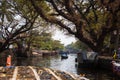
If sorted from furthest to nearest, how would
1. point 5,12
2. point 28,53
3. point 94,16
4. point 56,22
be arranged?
point 28,53, point 5,12, point 94,16, point 56,22

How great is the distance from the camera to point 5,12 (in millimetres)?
43219

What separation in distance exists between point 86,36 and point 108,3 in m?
4.60

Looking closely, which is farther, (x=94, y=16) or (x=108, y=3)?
(x=94, y=16)

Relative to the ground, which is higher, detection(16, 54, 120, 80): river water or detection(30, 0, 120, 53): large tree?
detection(30, 0, 120, 53): large tree

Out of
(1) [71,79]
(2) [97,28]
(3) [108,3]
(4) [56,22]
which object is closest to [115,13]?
(3) [108,3]

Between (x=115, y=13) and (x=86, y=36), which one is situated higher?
(x=115, y=13)

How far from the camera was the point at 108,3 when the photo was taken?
2967 cm

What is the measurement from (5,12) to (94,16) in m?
13.8

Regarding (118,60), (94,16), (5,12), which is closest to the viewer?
(118,60)

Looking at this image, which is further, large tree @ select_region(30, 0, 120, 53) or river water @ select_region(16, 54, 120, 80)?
large tree @ select_region(30, 0, 120, 53)

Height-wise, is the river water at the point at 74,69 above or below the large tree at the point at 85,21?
below

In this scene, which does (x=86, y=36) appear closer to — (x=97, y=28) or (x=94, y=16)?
(x=97, y=28)

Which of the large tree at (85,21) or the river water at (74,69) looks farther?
the large tree at (85,21)

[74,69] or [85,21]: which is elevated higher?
[85,21]
